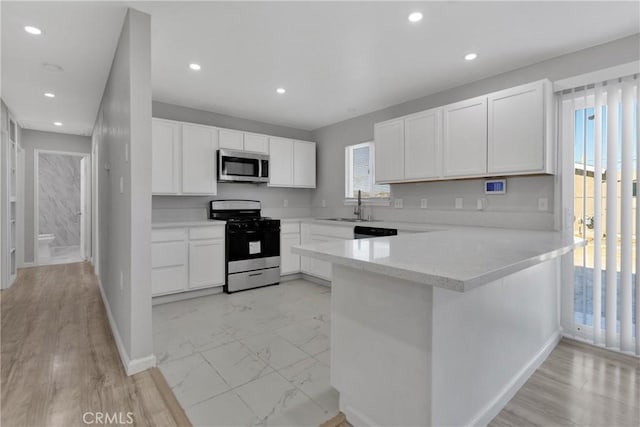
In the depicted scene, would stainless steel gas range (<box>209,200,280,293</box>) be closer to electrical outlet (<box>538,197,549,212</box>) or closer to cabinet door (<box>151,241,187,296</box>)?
cabinet door (<box>151,241,187,296</box>)

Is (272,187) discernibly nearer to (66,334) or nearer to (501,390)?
(66,334)

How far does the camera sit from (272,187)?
16.5ft

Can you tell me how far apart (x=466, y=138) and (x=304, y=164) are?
2647 mm

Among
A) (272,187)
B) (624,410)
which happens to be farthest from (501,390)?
(272,187)

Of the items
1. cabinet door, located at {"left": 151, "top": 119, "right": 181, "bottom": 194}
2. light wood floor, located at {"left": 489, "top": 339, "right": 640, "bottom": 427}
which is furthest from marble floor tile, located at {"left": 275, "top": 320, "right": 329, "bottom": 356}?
cabinet door, located at {"left": 151, "top": 119, "right": 181, "bottom": 194}

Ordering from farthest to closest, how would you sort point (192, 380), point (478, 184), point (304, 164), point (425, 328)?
point (304, 164), point (478, 184), point (192, 380), point (425, 328)

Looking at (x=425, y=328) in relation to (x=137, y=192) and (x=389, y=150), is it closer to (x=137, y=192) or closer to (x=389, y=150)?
(x=137, y=192)

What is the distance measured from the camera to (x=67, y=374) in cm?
205

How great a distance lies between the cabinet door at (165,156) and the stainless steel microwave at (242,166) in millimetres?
531

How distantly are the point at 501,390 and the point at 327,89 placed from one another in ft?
10.3

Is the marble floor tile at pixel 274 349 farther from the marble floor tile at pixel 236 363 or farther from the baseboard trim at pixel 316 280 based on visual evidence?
the baseboard trim at pixel 316 280

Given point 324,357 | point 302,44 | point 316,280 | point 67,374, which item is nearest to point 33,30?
point 302,44

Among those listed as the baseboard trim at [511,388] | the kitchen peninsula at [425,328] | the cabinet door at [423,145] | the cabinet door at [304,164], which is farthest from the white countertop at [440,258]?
the cabinet door at [304,164]

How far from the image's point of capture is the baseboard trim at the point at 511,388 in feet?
5.14
